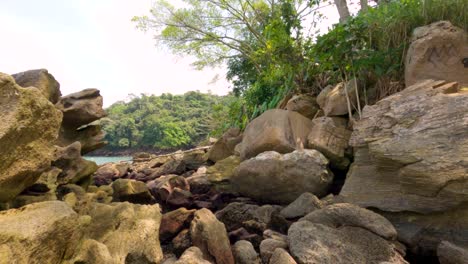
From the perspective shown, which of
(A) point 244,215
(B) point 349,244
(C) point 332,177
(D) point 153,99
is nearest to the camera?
(B) point 349,244

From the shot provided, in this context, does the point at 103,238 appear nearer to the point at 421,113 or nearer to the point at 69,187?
the point at 69,187

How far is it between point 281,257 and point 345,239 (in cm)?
63

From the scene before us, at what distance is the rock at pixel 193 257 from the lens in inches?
111

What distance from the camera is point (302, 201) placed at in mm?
4000

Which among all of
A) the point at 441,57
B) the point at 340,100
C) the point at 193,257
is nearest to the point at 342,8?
the point at 340,100

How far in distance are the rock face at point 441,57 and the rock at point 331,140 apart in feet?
3.95

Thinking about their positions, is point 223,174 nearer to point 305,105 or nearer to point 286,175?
point 286,175

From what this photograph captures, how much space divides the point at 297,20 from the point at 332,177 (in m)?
3.86

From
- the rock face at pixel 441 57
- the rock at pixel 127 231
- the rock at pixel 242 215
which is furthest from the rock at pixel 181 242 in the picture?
the rock face at pixel 441 57

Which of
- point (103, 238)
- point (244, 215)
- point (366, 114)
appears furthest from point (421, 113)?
point (103, 238)

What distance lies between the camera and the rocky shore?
8.66 ft

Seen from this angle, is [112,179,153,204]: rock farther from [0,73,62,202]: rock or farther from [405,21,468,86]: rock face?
[405,21,468,86]: rock face

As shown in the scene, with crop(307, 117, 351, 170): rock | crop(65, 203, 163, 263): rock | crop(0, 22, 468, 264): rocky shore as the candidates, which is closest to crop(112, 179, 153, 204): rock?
crop(0, 22, 468, 264): rocky shore

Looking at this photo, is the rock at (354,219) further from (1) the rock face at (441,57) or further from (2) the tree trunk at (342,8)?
(2) the tree trunk at (342,8)
